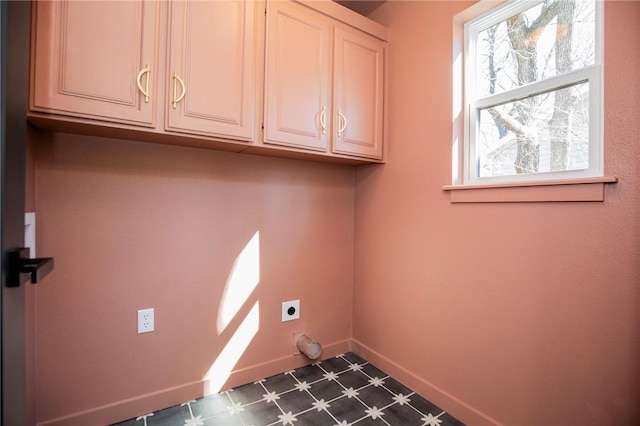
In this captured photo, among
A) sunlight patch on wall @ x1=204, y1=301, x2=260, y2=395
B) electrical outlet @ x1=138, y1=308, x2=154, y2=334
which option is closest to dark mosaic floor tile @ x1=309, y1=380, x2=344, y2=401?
sunlight patch on wall @ x1=204, y1=301, x2=260, y2=395

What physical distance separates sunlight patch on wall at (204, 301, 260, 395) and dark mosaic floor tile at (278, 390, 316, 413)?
0.36m

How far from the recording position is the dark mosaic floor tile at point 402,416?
152 cm

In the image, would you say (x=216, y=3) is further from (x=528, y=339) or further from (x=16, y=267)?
(x=528, y=339)

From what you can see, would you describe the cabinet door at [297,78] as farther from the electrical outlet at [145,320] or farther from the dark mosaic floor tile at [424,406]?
the dark mosaic floor tile at [424,406]

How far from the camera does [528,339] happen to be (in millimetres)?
1320

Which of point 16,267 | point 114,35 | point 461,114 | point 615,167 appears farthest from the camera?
point 461,114

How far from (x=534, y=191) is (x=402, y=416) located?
1263 millimetres

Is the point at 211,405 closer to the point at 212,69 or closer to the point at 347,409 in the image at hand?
the point at 347,409

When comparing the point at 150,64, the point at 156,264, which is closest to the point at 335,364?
the point at 156,264

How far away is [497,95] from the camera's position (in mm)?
1540

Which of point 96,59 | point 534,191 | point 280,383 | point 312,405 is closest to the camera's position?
point 96,59

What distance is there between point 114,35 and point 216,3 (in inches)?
18.6

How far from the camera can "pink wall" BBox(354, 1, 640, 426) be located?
3.55 ft

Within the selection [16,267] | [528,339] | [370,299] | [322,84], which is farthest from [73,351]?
[528,339]
